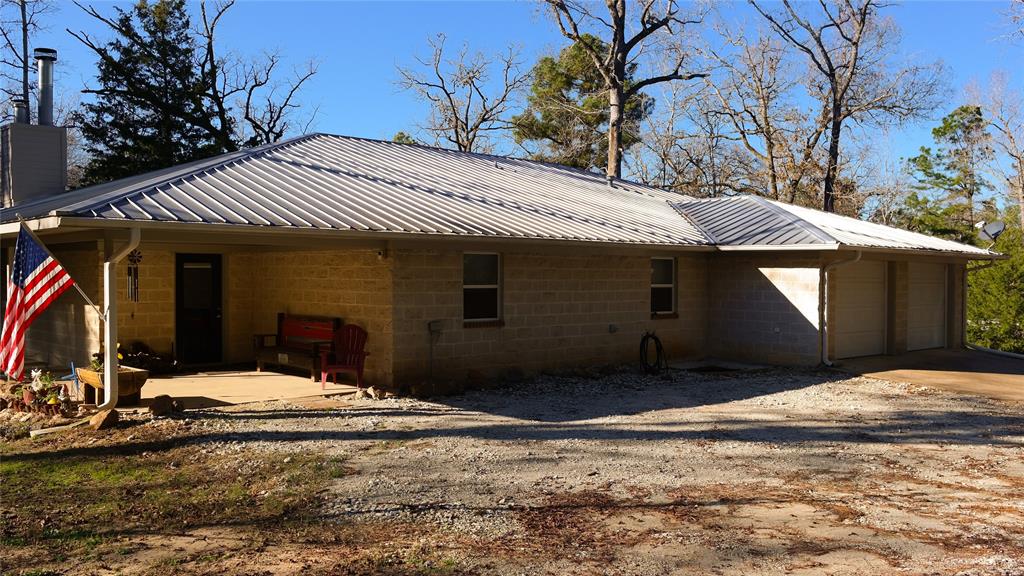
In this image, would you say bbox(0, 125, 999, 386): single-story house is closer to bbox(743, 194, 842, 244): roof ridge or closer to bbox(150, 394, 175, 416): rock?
bbox(743, 194, 842, 244): roof ridge

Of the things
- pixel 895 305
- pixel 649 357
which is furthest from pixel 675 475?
pixel 895 305

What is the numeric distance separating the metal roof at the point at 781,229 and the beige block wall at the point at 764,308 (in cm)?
51

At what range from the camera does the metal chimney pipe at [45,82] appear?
16188 mm

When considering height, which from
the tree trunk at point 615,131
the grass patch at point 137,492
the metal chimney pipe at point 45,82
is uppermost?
the tree trunk at point 615,131

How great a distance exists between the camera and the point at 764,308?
16.3 metres

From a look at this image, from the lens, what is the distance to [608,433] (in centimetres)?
945

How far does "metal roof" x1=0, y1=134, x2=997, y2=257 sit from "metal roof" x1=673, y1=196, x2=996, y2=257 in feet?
0.14

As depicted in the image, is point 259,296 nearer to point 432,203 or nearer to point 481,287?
point 432,203

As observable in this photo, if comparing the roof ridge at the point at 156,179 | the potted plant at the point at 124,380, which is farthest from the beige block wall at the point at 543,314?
the potted plant at the point at 124,380

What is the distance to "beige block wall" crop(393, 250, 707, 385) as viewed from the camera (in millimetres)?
12188

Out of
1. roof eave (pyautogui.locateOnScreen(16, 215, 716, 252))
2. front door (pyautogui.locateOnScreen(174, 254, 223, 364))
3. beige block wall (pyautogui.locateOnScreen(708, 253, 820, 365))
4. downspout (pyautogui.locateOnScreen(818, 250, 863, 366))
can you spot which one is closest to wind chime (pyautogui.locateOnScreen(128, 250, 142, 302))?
front door (pyautogui.locateOnScreen(174, 254, 223, 364))

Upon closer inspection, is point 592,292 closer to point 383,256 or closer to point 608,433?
point 383,256

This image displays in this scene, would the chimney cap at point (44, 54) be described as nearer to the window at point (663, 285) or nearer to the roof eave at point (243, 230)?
the roof eave at point (243, 230)

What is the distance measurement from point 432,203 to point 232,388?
4.17 m
